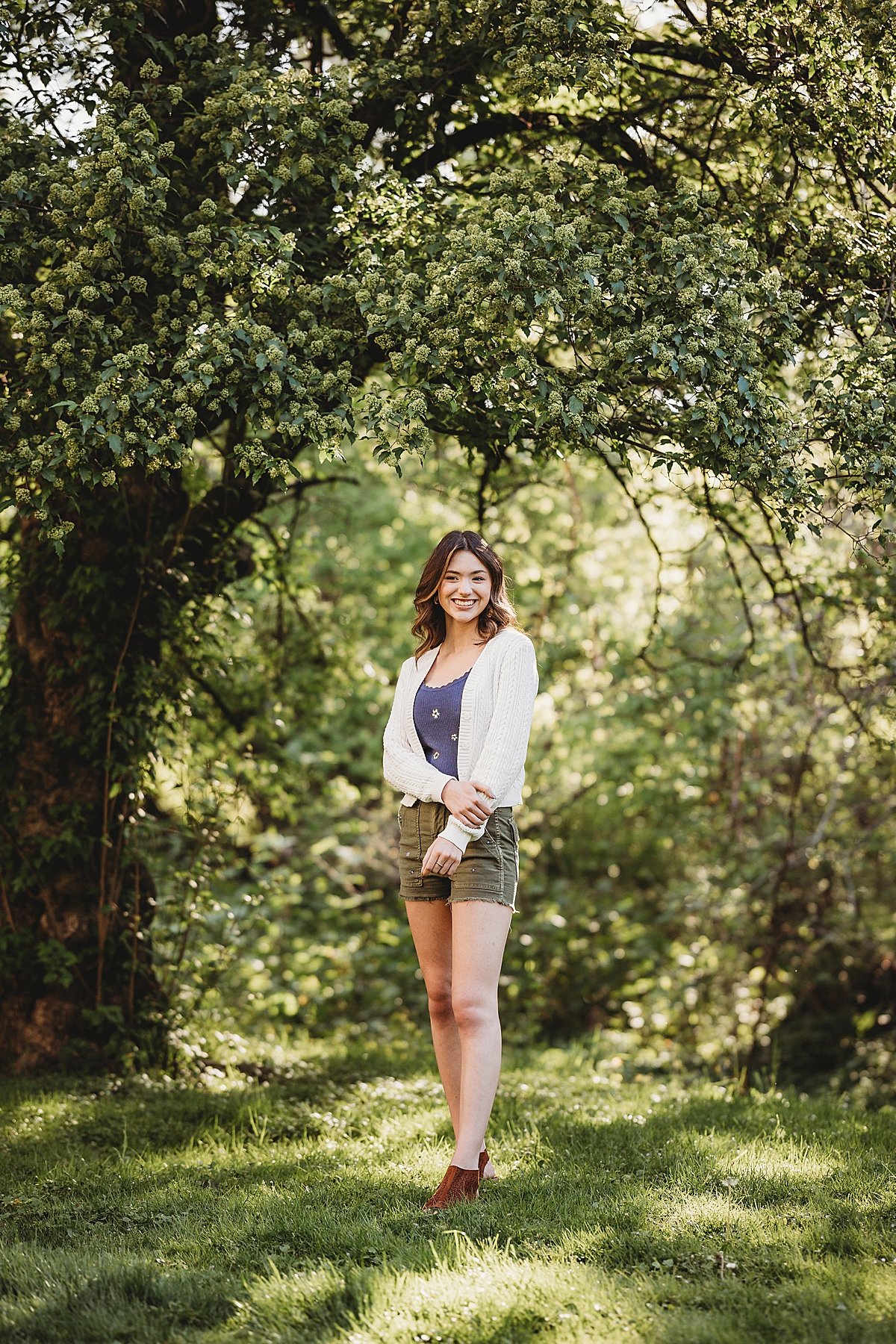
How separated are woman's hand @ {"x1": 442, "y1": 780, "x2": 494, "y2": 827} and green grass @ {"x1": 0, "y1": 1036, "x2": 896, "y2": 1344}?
3.67 feet

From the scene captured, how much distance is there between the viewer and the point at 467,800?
354 cm

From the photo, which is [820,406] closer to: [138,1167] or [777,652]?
[138,1167]

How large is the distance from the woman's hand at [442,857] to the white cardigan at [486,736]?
0.02m

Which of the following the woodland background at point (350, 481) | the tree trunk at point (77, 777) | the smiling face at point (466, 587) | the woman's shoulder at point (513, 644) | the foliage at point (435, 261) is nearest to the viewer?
the woodland background at point (350, 481)

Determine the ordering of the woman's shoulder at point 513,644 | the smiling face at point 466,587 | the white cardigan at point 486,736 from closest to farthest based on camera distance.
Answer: the white cardigan at point 486,736, the woman's shoulder at point 513,644, the smiling face at point 466,587

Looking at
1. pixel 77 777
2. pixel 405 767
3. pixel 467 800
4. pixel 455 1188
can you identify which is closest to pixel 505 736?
pixel 467 800

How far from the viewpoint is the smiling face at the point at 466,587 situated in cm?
387

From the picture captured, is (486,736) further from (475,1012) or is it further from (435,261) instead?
(435,261)

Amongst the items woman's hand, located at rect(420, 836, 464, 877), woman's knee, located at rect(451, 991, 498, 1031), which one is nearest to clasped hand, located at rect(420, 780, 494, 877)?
woman's hand, located at rect(420, 836, 464, 877)

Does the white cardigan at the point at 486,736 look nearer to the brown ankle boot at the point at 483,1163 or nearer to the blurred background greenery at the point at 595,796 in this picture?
the brown ankle boot at the point at 483,1163

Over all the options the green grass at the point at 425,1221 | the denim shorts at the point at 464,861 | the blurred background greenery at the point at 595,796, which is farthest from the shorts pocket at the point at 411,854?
the blurred background greenery at the point at 595,796

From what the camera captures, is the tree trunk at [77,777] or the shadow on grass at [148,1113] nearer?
the shadow on grass at [148,1113]

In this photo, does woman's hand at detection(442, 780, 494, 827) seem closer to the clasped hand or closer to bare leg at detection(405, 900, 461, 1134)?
the clasped hand

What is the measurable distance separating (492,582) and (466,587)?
10cm
